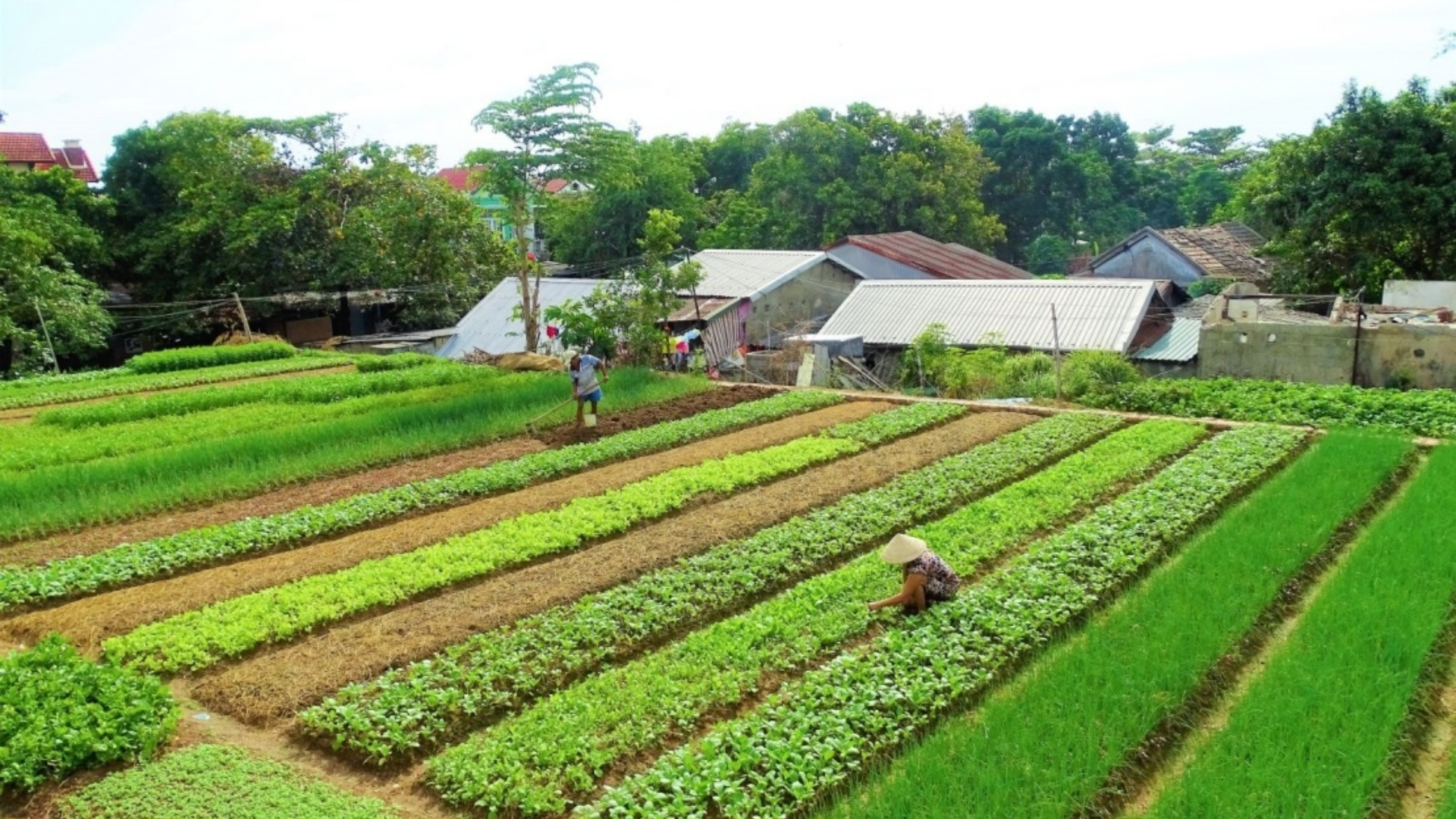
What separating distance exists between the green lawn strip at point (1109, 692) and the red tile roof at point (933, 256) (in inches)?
963

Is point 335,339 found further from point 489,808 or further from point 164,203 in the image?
point 489,808

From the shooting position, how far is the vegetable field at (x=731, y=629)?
666 centimetres

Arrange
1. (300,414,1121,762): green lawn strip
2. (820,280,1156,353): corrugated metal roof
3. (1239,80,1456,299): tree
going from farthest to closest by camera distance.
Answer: (1239,80,1456,299): tree
(820,280,1156,353): corrugated metal roof
(300,414,1121,762): green lawn strip

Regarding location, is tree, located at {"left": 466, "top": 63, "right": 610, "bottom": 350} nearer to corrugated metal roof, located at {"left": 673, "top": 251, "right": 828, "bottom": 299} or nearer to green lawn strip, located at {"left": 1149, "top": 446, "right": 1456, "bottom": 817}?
corrugated metal roof, located at {"left": 673, "top": 251, "right": 828, "bottom": 299}

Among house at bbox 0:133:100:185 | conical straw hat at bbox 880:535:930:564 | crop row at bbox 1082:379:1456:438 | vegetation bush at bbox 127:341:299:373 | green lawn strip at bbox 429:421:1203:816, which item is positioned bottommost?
green lawn strip at bbox 429:421:1203:816

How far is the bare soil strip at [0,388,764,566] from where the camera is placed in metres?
12.2

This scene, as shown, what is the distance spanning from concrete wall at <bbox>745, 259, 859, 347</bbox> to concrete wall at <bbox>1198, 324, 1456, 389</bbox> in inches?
453

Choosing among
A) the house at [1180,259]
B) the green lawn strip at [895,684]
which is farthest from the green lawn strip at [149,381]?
the house at [1180,259]

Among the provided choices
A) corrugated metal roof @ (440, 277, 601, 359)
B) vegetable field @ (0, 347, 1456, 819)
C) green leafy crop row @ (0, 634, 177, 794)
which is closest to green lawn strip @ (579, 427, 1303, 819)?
vegetable field @ (0, 347, 1456, 819)

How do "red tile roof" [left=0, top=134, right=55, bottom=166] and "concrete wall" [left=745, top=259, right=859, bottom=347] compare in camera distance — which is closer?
"concrete wall" [left=745, top=259, right=859, bottom=347]

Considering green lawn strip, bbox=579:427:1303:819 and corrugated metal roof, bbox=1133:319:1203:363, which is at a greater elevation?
corrugated metal roof, bbox=1133:319:1203:363

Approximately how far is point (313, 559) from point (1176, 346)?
64.9 feet

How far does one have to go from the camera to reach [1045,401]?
66.2 feet

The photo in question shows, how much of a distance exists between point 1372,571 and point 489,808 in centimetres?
856
